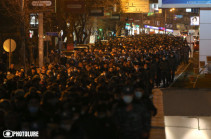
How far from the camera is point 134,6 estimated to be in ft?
174

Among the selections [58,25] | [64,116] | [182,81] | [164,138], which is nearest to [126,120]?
[64,116]

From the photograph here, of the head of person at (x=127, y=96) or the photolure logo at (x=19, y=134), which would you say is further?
the head of person at (x=127, y=96)

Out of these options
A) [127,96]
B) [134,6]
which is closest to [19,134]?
[127,96]

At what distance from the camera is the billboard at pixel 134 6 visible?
5319cm

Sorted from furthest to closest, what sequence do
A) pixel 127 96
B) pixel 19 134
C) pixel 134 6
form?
pixel 134 6, pixel 19 134, pixel 127 96

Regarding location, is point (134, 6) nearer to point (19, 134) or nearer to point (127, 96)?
point (127, 96)

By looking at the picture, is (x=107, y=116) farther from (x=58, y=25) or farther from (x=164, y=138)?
(x=58, y=25)

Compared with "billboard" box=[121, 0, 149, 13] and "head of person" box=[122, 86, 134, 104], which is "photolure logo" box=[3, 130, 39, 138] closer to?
"head of person" box=[122, 86, 134, 104]

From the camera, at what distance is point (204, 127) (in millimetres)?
15477

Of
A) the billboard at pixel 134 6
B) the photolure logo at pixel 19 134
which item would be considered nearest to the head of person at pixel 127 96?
the photolure logo at pixel 19 134

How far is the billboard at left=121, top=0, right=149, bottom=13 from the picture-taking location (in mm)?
53188

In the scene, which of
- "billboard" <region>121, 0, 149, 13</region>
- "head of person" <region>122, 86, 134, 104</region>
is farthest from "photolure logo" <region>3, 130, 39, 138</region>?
"billboard" <region>121, 0, 149, 13</region>

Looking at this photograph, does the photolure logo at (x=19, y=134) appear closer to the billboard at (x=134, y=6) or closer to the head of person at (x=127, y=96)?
the head of person at (x=127, y=96)

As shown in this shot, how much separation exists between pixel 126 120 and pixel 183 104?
1201 centimetres
